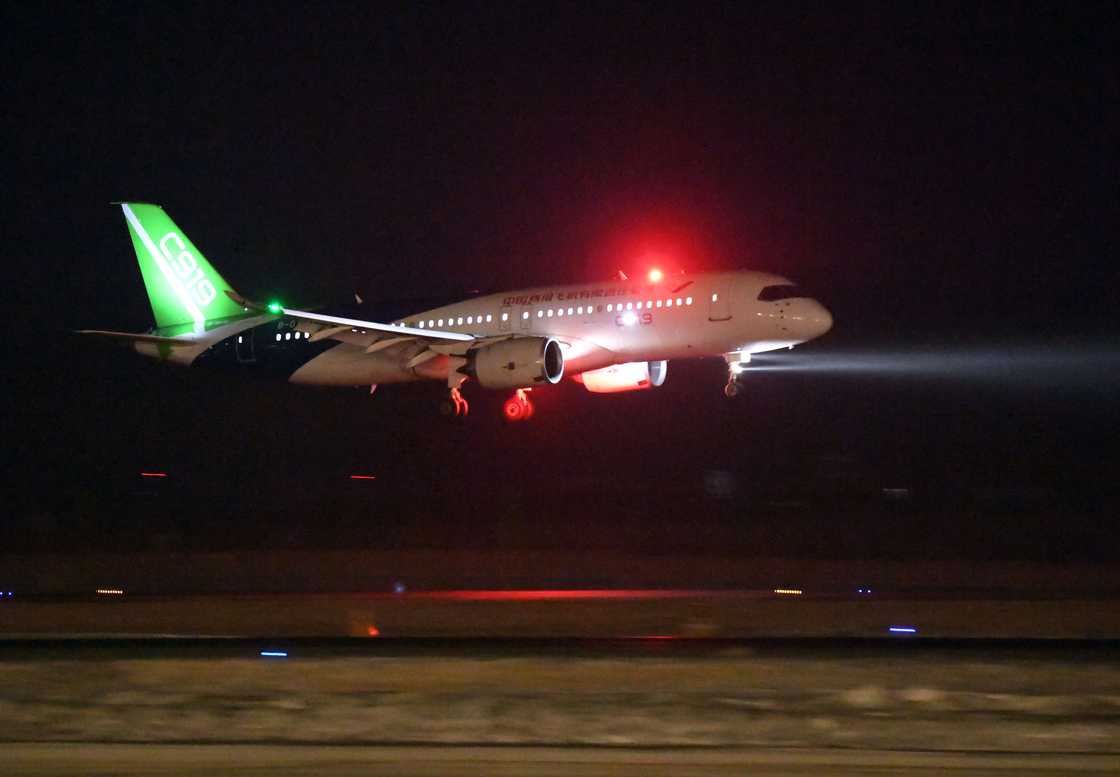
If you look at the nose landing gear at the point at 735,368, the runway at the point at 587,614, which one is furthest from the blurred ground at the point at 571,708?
the nose landing gear at the point at 735,368

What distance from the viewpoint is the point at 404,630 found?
55.0ft

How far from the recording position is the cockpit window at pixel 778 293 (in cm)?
3409

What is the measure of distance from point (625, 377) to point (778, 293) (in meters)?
6.20

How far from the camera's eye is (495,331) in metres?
38.3

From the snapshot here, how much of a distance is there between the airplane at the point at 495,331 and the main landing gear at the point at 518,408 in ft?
0.14

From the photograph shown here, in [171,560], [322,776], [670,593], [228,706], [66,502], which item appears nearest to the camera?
[322,776]

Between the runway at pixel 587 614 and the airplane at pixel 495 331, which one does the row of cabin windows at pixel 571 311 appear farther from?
the runway at pixel 587 614

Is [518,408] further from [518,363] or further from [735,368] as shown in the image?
[735,368]

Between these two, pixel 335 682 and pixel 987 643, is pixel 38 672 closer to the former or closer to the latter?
pixel 335 682

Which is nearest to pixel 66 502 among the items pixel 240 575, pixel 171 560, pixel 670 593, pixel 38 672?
pixel 171 560

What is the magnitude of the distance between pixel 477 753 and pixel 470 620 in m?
6.93

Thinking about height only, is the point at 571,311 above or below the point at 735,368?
above

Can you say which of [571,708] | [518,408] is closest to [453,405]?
[518,408]

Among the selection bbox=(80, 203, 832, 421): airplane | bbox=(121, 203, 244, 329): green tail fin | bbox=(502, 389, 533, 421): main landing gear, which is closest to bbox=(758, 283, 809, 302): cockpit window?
bbox=(80, 203, 832, 421): airplane
